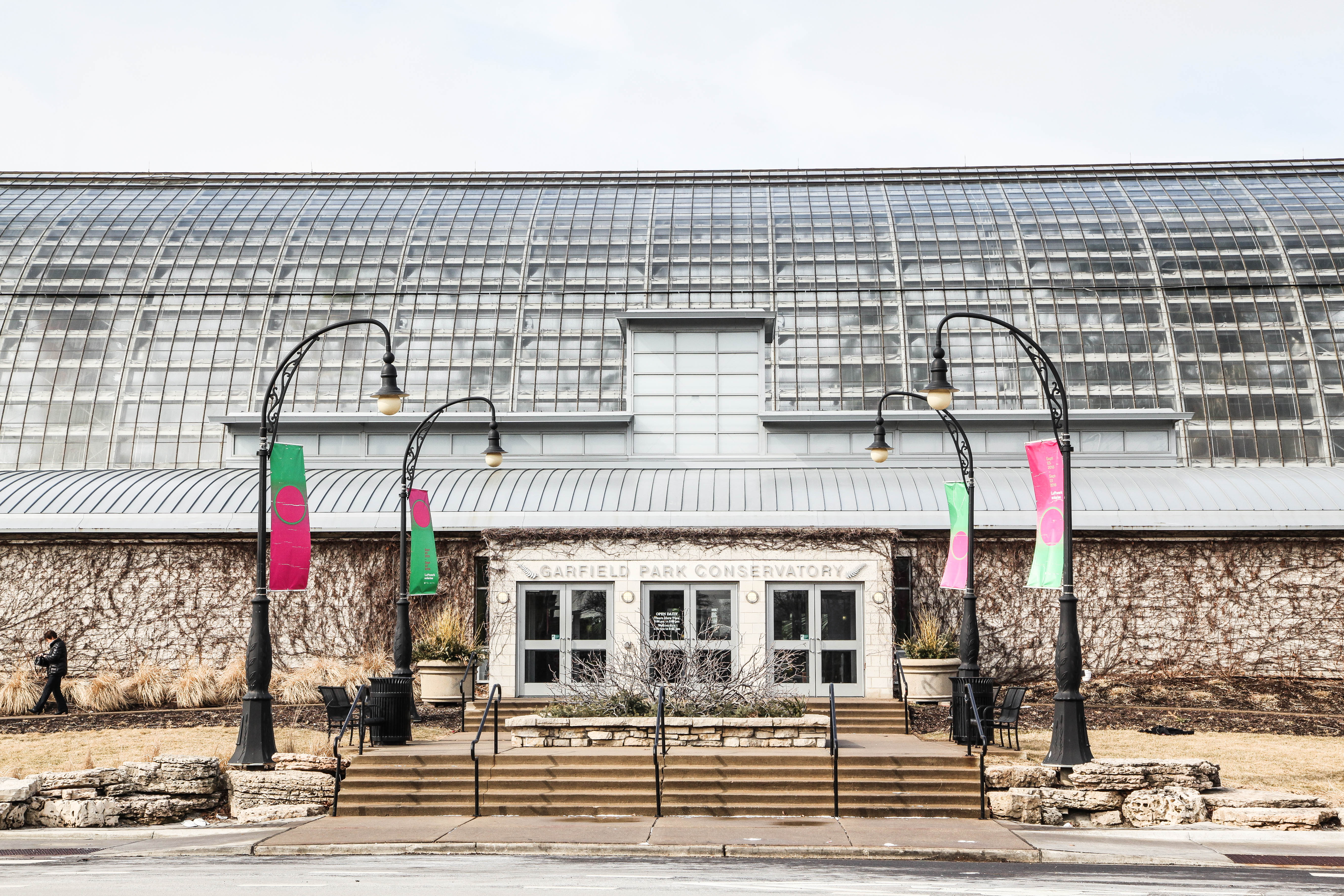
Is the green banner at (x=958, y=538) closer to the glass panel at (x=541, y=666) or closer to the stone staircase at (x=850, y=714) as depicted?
the stone staircase at (x=850, y=714)

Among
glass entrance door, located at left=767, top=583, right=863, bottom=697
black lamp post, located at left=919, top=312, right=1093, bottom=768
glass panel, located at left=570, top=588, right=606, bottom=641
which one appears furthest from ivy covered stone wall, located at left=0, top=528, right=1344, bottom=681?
black lamp post, located at left=919, top=312, right=1093, bottom=768

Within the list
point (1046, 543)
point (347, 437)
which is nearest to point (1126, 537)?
point (1046, 543)

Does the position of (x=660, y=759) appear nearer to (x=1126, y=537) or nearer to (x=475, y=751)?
(x=475, y=751)

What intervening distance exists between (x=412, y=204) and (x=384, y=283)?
5241 millimetres

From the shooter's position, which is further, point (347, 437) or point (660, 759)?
point (347, 437)

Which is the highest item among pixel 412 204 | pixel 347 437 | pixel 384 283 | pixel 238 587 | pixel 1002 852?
pixel 412 204

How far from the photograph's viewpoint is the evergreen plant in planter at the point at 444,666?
24.3m

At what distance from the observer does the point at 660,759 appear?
16828mm

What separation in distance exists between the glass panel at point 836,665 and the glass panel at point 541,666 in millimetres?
5558

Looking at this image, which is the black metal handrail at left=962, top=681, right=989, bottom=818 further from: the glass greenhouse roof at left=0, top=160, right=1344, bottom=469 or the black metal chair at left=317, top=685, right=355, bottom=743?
the glass greenhouse roof at left=0, top=160, right=1344, bottom=469

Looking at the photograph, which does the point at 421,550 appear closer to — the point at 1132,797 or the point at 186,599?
the point at 186,599

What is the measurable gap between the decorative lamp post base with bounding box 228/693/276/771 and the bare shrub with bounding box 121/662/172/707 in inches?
325

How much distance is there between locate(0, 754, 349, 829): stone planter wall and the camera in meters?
15.2

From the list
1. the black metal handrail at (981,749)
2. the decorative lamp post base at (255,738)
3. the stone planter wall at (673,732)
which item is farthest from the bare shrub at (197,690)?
the black metal handrail at (981,749)
